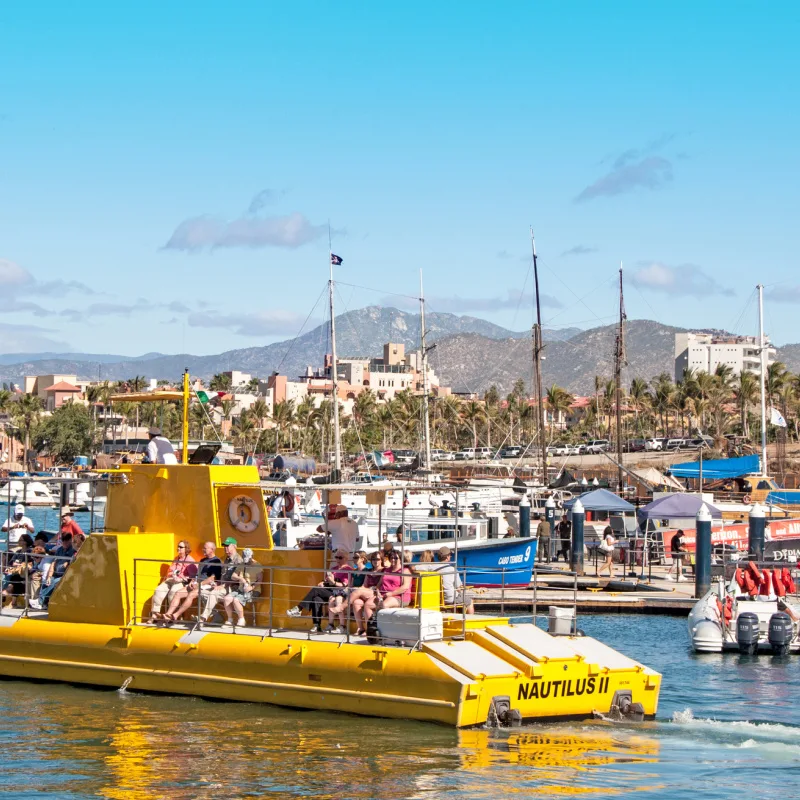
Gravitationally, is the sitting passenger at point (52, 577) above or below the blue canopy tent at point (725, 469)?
below

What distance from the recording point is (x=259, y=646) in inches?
698

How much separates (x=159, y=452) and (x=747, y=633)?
12.3 meters

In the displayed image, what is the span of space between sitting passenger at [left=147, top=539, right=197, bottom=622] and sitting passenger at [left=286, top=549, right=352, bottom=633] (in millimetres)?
1661

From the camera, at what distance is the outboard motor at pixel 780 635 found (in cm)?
2538

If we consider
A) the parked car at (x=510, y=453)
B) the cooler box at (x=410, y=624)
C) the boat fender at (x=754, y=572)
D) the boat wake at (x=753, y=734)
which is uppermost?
the parked car at (x=510, y=453)

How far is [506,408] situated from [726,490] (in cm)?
8930

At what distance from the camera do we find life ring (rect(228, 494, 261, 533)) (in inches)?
804

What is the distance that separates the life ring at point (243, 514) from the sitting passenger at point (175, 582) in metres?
1.34

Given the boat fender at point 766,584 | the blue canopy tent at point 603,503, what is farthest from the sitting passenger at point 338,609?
the blue canopy tent at point 603,503

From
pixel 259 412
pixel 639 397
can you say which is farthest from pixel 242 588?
pixel 639 397

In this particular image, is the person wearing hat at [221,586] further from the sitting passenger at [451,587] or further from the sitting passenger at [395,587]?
the sitting passenger at [451,587]

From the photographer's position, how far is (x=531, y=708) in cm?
1623

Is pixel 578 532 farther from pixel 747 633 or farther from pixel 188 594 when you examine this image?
pixel 188 594

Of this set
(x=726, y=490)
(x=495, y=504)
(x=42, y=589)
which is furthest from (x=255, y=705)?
(x=726, y=490)
